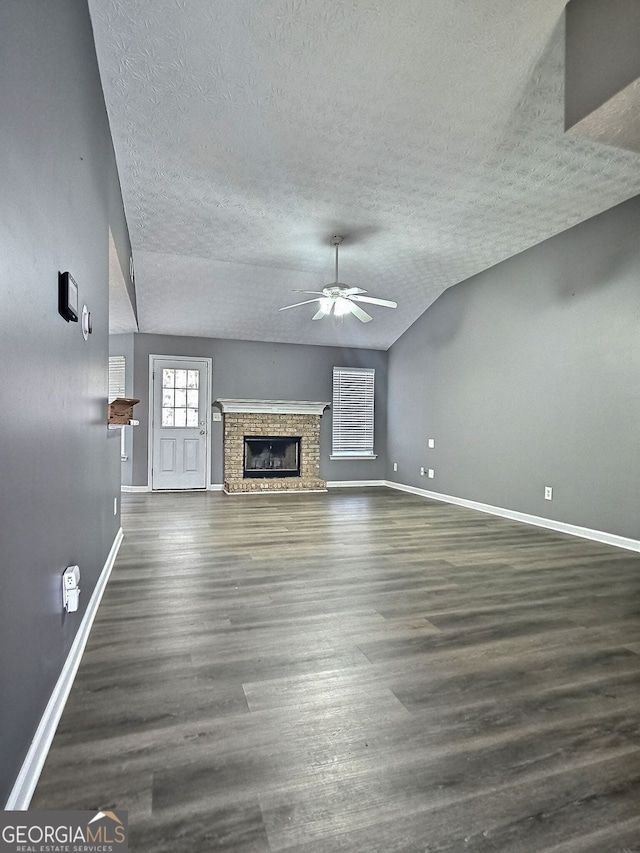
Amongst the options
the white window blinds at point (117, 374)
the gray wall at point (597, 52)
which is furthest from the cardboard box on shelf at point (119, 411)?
the white window blinds at point (117, 374)

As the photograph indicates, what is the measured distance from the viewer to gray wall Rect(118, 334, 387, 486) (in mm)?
7289

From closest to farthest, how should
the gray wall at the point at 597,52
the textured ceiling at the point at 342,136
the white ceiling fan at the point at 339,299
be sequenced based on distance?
the gray wall at the point at 597,52 → the textured ceiling at the point at 342,136 → the white ceiling fan at the point at 339,299

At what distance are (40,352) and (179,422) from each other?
20.7 ft

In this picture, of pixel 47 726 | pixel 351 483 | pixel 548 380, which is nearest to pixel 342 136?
pixel 548 380

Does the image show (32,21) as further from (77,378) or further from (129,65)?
(129,65)

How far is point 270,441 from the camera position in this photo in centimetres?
791

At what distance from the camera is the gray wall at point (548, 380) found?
4.14 metres

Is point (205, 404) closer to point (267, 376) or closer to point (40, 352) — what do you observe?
point (267, 376)

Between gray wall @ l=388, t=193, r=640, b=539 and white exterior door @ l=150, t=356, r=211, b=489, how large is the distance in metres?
3.75

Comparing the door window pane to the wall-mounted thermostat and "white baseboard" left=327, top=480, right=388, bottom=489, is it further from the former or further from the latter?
the wall-mounted thermostat

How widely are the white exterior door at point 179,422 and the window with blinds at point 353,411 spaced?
7.66ft
